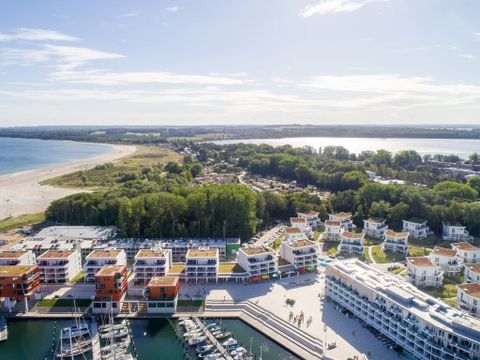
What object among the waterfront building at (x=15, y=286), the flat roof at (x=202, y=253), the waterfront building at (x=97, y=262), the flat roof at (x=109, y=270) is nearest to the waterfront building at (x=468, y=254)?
the flat roof at (x=202, y=253)

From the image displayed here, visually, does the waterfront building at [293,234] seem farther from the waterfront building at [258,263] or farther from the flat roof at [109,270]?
the flat roof at [109,270]

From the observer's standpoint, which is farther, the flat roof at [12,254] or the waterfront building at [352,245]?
the waterfront building at [352,245]

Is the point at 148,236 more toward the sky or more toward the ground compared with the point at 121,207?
more toward the ground

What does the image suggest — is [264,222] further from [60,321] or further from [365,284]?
[60,321]

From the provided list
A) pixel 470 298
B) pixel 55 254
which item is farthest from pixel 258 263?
pixel 55 254

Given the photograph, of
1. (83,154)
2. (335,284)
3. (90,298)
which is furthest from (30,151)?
(335,284)
